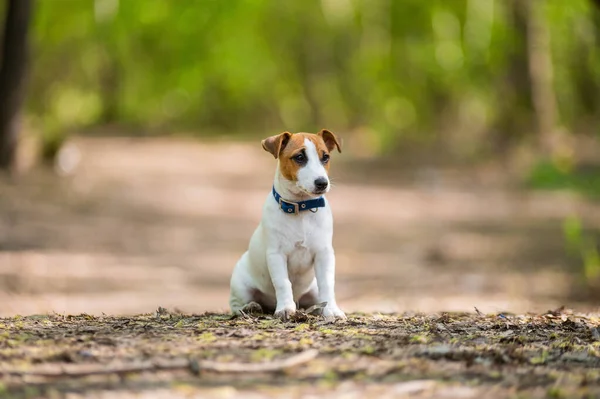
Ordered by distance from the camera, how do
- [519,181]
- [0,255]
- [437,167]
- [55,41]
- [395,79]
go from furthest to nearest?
1. [395,79]
2. [55,41]
3. [437,167]
4. [519,181]
5. [0,255]

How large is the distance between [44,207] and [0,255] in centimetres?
313

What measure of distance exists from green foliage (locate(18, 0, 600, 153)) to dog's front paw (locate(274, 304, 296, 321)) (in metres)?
20.9

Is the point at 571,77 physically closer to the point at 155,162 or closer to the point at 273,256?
the point at 155,162

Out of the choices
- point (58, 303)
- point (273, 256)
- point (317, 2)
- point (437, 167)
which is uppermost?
point (317, 2)

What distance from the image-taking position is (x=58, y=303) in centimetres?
1047

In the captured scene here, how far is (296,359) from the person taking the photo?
14.1 feet

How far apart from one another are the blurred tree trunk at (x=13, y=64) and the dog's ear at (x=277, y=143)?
38.6 feet

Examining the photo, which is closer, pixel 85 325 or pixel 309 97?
pixel 85 325

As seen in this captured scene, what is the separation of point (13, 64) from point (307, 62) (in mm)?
21871

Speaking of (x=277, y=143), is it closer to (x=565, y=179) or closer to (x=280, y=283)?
(x=280, y=283)

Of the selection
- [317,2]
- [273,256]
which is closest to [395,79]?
[317,2]

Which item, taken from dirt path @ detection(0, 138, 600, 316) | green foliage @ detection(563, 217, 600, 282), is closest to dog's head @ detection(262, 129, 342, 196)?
dirt path @ detection(0, 138, 600, 316)

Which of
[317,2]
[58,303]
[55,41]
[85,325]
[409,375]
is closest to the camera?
[409,375]

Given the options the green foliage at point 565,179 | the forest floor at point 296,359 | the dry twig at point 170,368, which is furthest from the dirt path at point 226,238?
the dry twig at point 170,368
